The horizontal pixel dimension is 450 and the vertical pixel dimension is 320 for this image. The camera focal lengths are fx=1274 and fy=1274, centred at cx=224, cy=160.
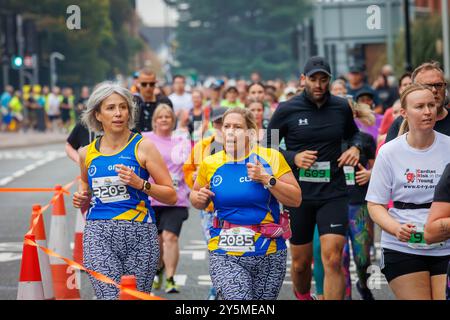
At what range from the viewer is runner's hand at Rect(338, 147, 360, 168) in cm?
946

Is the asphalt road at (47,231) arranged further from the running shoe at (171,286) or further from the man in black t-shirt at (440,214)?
the man in black t-shirt at (440,214)

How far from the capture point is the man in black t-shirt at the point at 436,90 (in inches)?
304

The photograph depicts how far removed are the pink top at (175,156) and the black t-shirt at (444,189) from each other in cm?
538

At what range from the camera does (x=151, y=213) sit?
7.59m

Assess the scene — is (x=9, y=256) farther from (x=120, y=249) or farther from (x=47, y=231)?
(x=120, y=249)

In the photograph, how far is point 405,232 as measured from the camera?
21.9ft

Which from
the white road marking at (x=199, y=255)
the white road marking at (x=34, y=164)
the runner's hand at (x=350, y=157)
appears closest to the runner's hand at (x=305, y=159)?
the runner's hand at (x=350, y=157)

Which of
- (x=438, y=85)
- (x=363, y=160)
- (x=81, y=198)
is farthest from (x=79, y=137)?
(x=438, y=85)

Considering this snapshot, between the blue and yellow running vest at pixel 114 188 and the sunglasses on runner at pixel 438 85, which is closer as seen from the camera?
the blue and yellow running vest at pixel 114 188

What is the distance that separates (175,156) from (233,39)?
375 ft

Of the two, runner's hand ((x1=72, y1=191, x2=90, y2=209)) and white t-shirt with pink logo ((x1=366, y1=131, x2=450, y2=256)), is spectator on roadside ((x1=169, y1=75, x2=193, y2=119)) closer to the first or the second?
runner's hand ((x1=72, y1=191, x2=90, y2=209))
